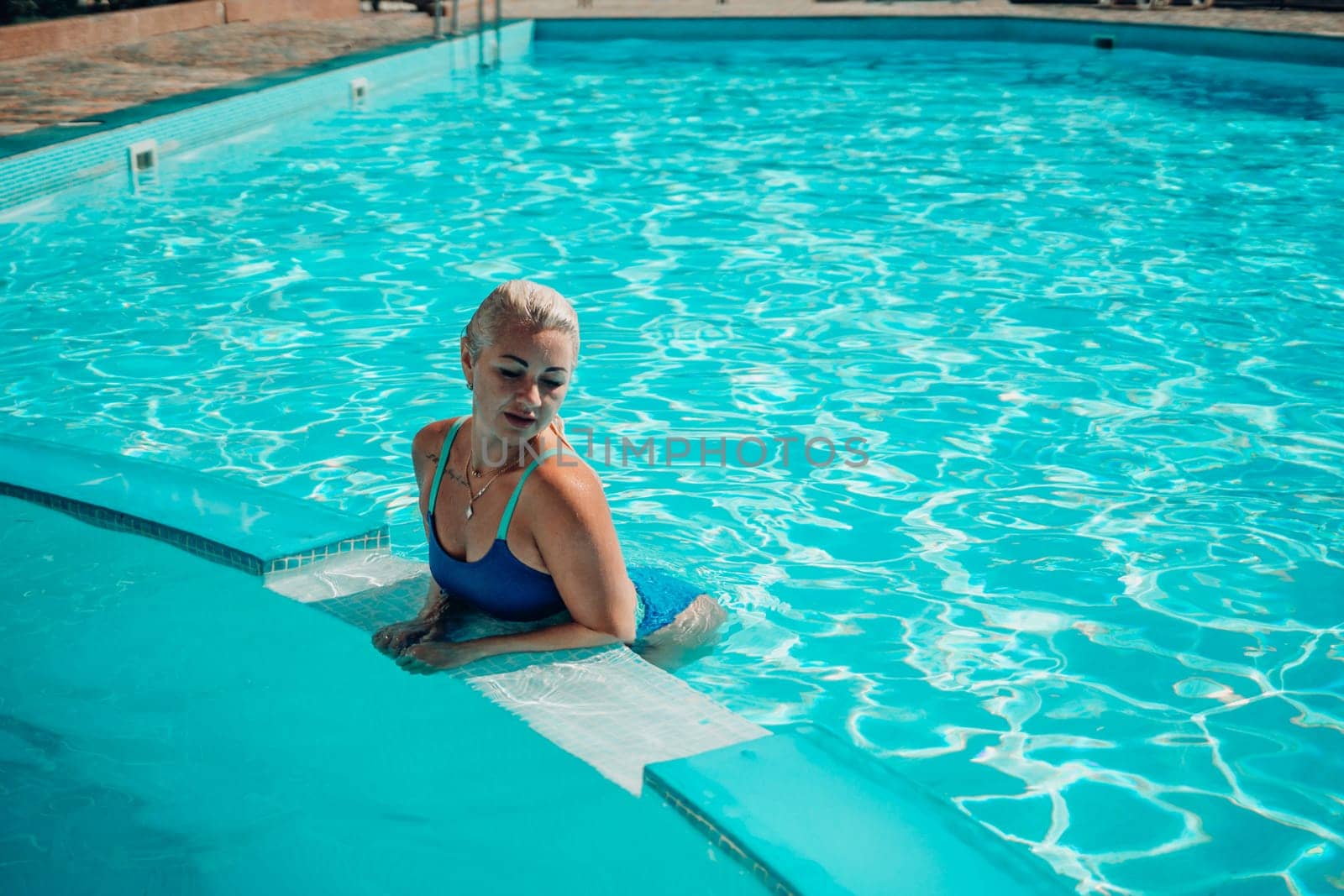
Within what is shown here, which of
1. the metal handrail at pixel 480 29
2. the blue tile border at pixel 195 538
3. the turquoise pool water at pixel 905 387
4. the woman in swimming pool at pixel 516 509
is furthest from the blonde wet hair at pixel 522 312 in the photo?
the metal handrail at pixel 480 29

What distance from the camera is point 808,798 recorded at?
2.20 meters

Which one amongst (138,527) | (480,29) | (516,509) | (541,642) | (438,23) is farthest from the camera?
(480,29)

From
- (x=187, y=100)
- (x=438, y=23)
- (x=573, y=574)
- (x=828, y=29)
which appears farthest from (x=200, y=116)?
(x=828, y=29)

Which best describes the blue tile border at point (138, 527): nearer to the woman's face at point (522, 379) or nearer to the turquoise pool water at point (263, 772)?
the turquoise pool water at point (263, 772)

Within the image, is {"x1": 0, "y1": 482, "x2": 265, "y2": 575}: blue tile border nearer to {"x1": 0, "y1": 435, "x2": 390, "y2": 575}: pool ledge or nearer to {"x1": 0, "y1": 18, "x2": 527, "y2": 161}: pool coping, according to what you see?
{"x1": 0, "y1": 435, "x2": 390, "y2": 575}: pool ledge

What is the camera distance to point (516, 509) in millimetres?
2453

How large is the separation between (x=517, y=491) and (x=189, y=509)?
54.3 inches

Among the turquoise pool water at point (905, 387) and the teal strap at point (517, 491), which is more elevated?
the teal strap at point (517, 491)

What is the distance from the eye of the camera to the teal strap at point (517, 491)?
94.9 inches

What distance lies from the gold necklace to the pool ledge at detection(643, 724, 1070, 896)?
2.02ft

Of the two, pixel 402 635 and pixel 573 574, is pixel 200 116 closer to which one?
pixel 402 635

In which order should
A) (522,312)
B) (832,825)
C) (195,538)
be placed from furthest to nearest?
(195,538), (522,312), (832,825)

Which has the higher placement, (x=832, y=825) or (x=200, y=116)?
(x=200, y=116)

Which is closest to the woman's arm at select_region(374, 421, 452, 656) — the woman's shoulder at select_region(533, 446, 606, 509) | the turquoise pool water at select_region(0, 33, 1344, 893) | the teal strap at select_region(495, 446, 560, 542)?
the teal strap at select_region(495, 446, 560, 542)
